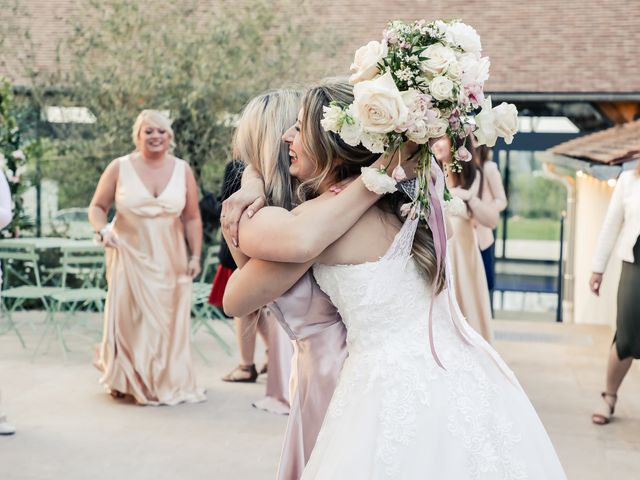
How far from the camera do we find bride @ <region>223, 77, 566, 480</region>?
2.54 metres

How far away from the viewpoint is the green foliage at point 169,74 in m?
11.8

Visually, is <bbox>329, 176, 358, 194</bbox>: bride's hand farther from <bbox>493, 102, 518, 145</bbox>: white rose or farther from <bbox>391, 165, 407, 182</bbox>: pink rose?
<bbox>493, 102, 518, 145</bbox>: white rose

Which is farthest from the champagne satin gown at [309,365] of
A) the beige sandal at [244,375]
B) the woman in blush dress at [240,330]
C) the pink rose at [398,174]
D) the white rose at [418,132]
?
the beige sandal at [244,375]

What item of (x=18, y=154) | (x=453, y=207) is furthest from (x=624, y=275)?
(x=18, y=154)

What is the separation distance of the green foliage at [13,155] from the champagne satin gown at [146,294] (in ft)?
16.4

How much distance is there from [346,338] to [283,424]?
11.6ft

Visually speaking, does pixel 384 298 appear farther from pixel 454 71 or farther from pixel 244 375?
pixel 244 375

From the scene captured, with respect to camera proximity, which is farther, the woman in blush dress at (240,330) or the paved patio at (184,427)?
the woman in blush dress at (240,330)

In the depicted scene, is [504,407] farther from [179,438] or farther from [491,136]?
[179,438]

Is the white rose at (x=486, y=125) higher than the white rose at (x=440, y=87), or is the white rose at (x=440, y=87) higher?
the white rose at (x=440, y=87)

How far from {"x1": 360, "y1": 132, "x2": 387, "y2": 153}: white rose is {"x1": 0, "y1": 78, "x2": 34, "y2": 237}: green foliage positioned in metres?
9.46

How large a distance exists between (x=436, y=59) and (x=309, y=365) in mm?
1039

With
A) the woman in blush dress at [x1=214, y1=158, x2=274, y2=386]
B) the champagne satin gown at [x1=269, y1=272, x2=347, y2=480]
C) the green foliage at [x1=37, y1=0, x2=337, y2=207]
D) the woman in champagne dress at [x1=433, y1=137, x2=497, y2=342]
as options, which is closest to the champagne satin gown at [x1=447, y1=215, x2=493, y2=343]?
the woman in champagne dress at [x1=433, y1=137, x2=497, y2=342]

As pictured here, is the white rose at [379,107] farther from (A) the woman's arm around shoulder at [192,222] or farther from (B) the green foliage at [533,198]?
(B) the green foliage at [533,198]
